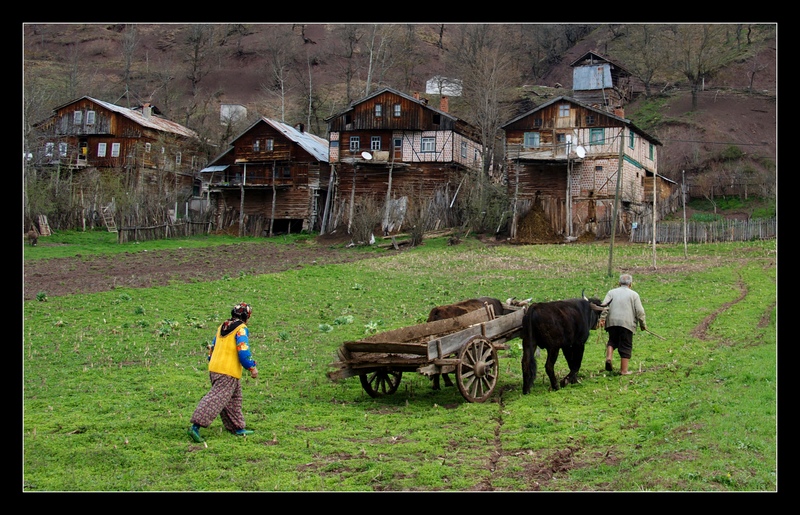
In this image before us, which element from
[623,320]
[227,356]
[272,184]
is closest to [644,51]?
[272,184]

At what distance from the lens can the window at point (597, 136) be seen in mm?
56875

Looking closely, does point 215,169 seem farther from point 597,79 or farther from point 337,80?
point 337,80

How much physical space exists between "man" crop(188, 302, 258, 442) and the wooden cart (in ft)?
6.62

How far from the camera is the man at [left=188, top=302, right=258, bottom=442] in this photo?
1185 centimetres

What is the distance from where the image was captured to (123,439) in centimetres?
1184

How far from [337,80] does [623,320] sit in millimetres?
102548

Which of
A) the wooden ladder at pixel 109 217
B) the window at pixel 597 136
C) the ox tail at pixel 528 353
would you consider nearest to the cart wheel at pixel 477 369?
the ox tail at pixel 528 353

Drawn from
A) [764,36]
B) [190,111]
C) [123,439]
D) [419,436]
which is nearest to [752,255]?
[419,436]

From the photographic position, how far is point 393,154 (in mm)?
62875

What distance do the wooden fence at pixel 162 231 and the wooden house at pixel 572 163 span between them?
26475 mm

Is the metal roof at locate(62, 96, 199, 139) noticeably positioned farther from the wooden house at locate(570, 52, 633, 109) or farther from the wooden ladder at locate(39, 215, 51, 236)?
the wooden house at locate(570, 52, 633, 109)

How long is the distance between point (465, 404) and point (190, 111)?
90809mm

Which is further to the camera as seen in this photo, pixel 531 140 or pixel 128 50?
pixel 128 50

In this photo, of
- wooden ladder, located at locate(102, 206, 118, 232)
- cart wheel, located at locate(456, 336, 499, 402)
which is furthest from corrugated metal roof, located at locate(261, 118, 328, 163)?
cart wheel, located at locate(456, 336, 499, 402)
